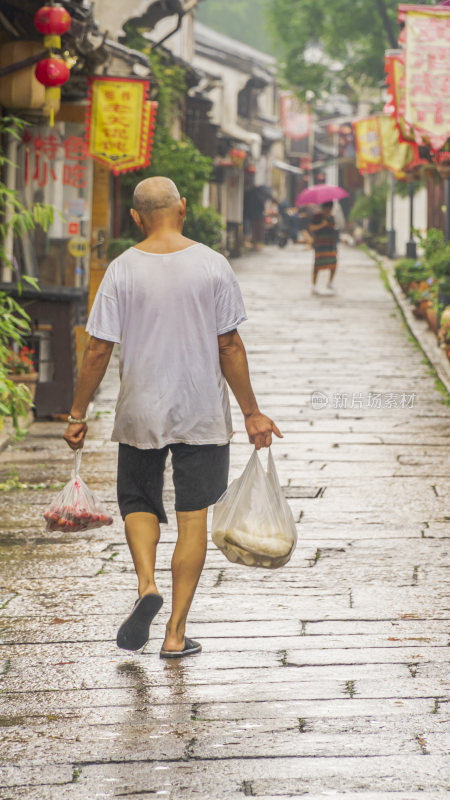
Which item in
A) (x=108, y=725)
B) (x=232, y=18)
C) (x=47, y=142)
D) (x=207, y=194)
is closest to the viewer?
(x=108, y=725)

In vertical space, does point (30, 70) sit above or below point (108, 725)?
above

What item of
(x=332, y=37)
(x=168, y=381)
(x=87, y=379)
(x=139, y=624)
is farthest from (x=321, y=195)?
(x=139, y=624)

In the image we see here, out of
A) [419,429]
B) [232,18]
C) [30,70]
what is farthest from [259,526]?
[232,18]

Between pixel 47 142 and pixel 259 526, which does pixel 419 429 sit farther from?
pixel 259 526

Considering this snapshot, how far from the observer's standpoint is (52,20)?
11008mm

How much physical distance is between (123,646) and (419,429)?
7.13 m

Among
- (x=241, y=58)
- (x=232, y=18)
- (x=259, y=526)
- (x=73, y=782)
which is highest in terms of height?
(x=232, y=18)

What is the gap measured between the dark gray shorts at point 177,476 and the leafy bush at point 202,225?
61.2 ft

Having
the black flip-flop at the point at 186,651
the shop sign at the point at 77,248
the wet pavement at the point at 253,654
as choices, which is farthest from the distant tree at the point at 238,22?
the black flip-flop at the point at 186,651

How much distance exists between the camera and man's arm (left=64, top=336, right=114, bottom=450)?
519cm

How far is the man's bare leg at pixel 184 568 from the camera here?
515cm

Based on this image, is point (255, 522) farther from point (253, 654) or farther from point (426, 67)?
point (426, 67)

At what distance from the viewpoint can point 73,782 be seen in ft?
12.7

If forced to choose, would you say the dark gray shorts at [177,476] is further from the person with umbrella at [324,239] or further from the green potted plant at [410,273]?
the person with umbrella at [324,239]
